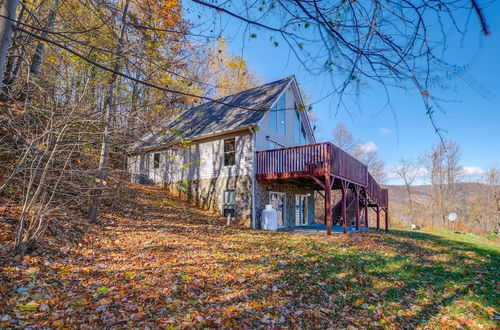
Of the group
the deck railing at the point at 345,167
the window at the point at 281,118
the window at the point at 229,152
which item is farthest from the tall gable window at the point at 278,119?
the deck railing at the point at 345,167

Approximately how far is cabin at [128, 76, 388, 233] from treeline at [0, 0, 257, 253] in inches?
A: 119

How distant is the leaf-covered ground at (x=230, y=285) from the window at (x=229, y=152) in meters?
5.66

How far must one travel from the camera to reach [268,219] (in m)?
12.0

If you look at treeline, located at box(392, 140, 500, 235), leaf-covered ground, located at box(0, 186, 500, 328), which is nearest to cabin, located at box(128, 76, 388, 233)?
leaf-covered ground, located at box(0, 186, 500, 328)

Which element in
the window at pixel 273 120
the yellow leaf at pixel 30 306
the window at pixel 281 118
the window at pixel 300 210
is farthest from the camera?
the window at pixel 300 210

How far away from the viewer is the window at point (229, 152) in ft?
43.2

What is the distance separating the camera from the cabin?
11.3 meters

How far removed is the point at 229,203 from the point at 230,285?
8.40 meters

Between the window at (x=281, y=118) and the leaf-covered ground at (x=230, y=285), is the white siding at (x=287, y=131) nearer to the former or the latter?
the window at (x=281, y=118)

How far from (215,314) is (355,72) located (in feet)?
11.3

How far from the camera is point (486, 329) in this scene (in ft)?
13.2

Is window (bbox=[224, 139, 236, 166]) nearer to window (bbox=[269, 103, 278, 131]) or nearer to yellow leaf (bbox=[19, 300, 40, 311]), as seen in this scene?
window (bbox=[269, 103, 278, 131])

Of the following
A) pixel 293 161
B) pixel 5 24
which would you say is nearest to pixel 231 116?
pixel 293 161

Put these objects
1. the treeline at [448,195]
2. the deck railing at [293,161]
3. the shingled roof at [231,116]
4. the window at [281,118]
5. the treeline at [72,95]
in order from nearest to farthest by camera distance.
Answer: the treeline at [72,95], the deck railing at [293,161], the shingled roof at [231,116], the window at [281,118], the treeline at [448,195]
